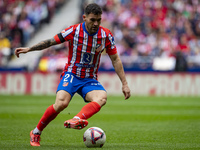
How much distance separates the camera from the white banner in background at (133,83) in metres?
18.7

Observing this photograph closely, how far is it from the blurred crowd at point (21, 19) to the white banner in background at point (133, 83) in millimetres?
3684

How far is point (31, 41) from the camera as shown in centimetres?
2403

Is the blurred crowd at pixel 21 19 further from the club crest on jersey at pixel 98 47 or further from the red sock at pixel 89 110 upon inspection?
the red sock at pixel 89 110

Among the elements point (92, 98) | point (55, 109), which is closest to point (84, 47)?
point (92, 98)

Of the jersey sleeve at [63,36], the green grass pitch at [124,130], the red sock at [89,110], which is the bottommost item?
the green grass pitch at [124,130]

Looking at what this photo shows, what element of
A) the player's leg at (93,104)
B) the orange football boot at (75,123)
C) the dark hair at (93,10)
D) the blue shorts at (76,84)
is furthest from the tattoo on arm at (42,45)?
the orange football boot at (75,123)

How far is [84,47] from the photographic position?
625 cm

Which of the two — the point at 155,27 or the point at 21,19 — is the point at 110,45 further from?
the point at 21,19

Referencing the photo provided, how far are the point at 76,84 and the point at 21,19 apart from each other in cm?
1832

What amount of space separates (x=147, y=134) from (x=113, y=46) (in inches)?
77.6

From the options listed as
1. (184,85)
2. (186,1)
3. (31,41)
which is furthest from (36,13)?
(184,85)

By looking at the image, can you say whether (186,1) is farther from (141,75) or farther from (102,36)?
(102,36)

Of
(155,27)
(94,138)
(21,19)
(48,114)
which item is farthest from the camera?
(21,19)

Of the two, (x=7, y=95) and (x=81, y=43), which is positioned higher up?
(x=81, y=43)
